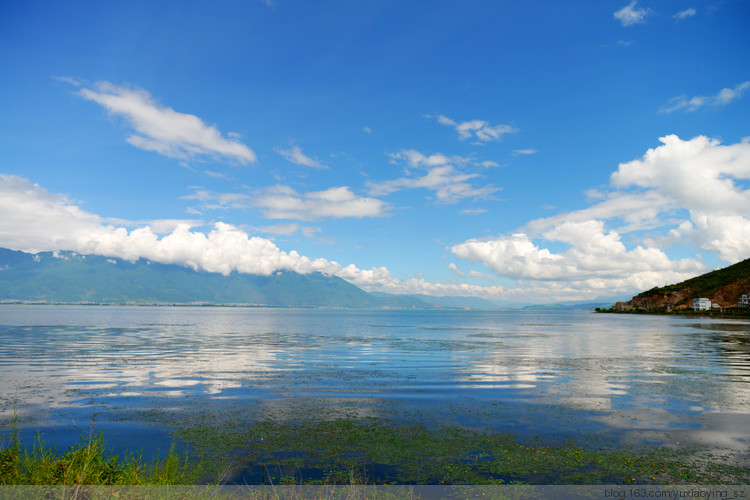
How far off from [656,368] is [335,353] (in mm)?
31643

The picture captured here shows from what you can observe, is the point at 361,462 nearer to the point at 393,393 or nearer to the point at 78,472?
the point at 78,472

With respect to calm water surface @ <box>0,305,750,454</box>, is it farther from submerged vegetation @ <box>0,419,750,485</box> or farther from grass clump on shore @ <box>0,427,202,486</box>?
grass clump on shore @ <box>0,427,202,486</box>

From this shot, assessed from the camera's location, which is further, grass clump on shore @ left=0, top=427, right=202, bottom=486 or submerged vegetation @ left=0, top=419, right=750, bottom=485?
submerged vegetation @ left=0, top=419, right=750, bottom=485

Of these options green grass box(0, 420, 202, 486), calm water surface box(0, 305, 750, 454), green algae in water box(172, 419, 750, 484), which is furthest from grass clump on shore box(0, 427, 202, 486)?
calm water surface box(0, 305, 750, 454)

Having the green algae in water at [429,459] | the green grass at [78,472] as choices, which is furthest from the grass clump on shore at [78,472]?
the green algae in water at [429,459]

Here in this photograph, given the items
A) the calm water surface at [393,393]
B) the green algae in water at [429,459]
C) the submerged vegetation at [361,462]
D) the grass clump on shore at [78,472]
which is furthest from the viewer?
the calm water surface at [393,393]

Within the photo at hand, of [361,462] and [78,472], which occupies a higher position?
[78,472]

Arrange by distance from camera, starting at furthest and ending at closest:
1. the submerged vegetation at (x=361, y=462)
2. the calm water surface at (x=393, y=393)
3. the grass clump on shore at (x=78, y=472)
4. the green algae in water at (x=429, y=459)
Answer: the calm water surface at (x=393, y=393) < the green algae in water at (x=429, y=459) < the submerged vegetation at (x=361, y=462) < the grass clump on shore at (x=78, y=472)

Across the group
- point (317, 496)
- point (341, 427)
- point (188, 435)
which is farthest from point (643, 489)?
point (188, 435)

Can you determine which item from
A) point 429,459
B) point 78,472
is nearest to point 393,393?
point 429,459

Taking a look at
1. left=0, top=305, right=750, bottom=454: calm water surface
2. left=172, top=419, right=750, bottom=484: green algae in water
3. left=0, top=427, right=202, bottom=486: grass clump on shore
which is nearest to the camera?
left=0, top=427, right=202, bottom=486: grass clump on shore

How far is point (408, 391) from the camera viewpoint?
27.1m

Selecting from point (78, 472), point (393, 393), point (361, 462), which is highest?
point (78, 472)

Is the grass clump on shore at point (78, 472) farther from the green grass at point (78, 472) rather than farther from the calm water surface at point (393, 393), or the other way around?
the calm water surface at point (393, 393)
